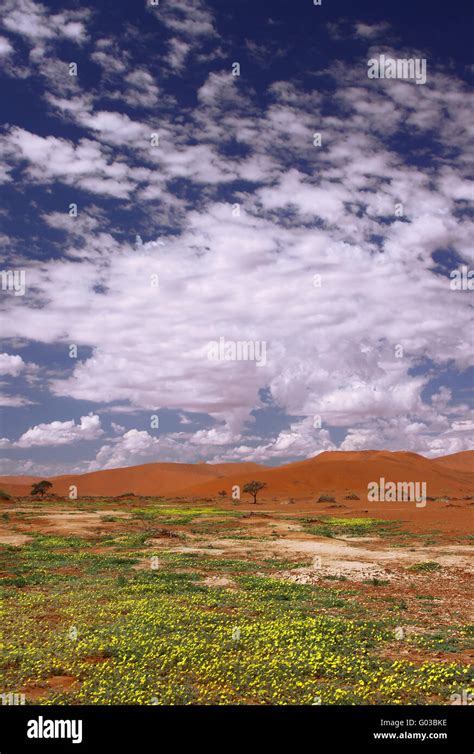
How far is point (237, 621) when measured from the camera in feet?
49.5

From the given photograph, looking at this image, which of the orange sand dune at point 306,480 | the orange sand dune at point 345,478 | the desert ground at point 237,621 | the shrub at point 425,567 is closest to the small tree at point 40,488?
the orange sand dune at point 306,480

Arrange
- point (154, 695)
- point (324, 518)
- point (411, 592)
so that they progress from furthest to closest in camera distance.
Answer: point (324, 518) → point (411, 592) → point (154, 695)

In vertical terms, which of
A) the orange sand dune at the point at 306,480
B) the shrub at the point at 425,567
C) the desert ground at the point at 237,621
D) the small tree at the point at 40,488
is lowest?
the orange sand dune at the point at 306,480

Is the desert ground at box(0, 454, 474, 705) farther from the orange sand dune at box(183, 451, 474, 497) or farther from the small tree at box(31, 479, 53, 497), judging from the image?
the orange sand dune at box(183, 451, 474, 497)

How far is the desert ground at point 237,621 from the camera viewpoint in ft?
34.5

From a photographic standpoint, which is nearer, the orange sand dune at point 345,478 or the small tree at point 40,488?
the small tree at point 40,488

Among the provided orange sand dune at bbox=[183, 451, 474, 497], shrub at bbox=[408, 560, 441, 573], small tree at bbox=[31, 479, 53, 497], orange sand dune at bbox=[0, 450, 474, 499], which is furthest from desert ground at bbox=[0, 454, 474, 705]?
orange sand dune at bbox=[183, 451, 474, 497]

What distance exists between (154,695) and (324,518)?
50.8 metres

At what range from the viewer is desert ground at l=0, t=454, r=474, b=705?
1051 cm

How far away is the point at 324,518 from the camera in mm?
58719

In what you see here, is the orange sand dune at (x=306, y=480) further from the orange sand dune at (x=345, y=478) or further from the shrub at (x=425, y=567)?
the shrub at (x=425, y=567)
